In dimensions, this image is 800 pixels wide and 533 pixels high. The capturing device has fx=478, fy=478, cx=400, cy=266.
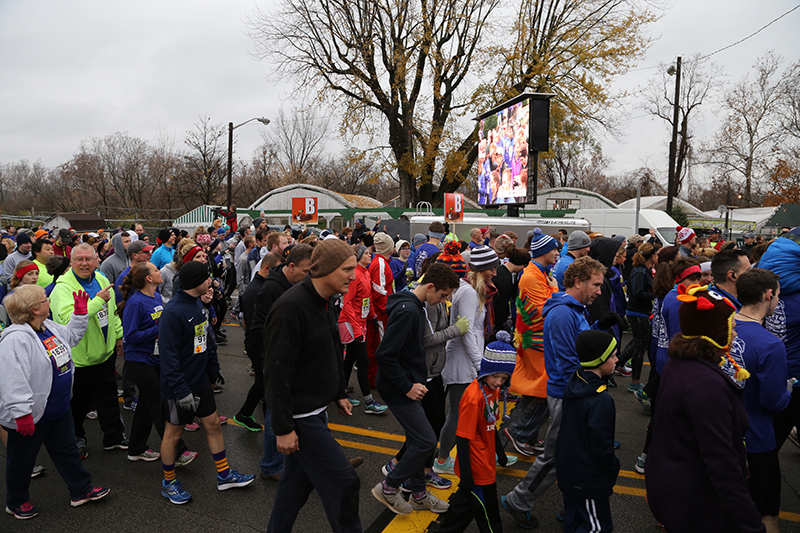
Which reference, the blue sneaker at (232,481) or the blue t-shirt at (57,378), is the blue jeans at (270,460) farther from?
the blue t-shirt at (57,378)

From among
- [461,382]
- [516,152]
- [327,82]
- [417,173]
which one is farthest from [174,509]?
[327,82]

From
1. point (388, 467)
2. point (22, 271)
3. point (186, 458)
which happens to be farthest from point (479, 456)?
point (22, 271)

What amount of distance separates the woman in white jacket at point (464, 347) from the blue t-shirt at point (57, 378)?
121 inches

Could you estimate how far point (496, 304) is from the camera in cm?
687

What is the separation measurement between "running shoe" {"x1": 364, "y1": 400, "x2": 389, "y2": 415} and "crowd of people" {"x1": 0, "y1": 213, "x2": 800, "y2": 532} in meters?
0.02

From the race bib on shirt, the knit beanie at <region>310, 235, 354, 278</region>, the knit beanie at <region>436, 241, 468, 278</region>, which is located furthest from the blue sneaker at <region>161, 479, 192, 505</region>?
the knit beanie at <region>436, 241, 468, 278</region>

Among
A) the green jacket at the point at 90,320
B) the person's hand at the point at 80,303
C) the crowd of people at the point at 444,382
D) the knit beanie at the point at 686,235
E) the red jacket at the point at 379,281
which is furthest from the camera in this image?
the knit beanie at the point at 686,235

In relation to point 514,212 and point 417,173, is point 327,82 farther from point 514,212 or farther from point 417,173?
point 514,212

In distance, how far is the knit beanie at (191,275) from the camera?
12.8ft

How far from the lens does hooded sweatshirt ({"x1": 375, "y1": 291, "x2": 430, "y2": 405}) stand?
3.51 meters

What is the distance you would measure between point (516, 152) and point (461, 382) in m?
15.8

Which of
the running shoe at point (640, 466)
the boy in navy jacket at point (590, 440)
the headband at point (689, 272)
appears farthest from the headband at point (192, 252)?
the headband at point (689, 272)

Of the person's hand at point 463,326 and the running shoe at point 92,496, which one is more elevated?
the person's hand at point 463,326

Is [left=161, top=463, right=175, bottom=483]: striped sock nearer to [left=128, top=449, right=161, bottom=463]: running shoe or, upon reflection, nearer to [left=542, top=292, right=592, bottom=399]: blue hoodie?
[left=128, top=449, right=161, bottom=463]: running shoe
